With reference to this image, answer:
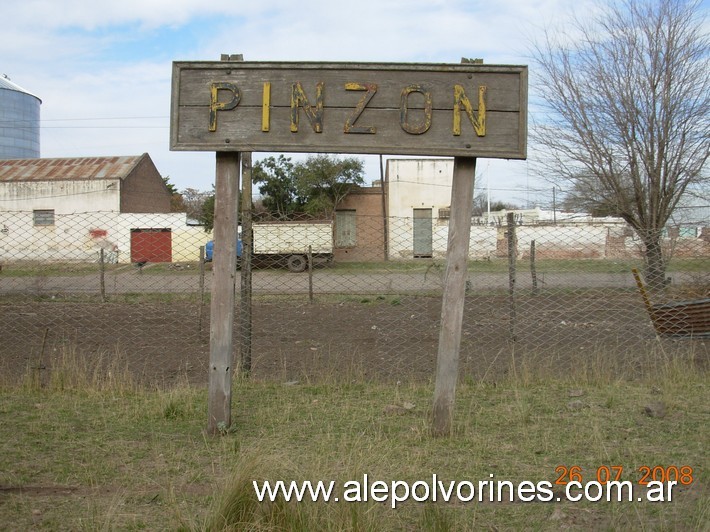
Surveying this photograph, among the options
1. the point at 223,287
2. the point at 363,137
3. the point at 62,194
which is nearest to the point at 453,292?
the point at 363,137

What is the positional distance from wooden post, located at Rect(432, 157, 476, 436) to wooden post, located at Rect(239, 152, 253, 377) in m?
2.45

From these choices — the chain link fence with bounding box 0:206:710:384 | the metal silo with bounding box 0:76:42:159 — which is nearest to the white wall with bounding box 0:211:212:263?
the chain link fence with bounding box 0:206:710:384

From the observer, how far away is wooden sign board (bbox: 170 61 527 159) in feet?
15.6

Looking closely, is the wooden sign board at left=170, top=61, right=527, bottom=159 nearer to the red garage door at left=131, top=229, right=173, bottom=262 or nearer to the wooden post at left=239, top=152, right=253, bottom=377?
the wooden post at left=239, top=152, right=253, bottom=377

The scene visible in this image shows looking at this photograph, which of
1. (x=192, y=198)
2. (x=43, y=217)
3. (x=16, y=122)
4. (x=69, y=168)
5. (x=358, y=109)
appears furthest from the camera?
(x=192, y=198)

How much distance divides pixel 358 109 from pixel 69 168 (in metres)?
34.7

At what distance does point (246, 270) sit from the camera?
6.78 meters

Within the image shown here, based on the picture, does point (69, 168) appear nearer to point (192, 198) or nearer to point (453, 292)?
point (192, 198)

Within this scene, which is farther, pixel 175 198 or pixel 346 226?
pixel 175 198

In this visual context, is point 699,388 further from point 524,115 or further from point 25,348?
point 25,348

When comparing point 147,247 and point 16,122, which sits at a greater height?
point 16,122

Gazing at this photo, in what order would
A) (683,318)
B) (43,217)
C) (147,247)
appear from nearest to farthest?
(683,318), (43,217), (147,247)

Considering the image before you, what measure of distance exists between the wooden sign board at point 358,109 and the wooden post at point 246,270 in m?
1.89

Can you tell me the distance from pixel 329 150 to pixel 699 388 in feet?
12.8
